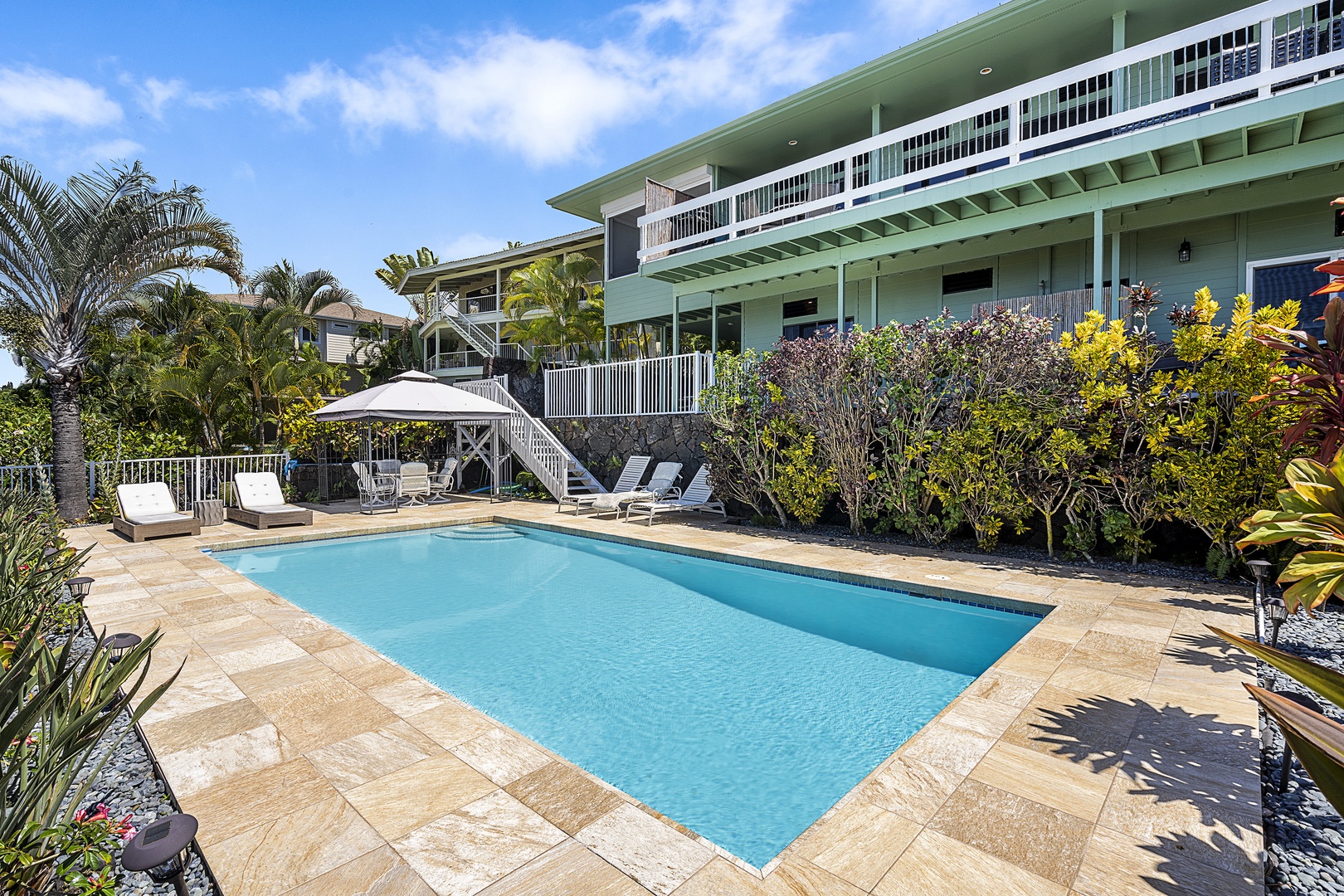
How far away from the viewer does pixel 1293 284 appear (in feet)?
30.5

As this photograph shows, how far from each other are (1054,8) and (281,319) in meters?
16.1

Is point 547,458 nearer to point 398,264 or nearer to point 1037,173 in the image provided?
point 1037,173

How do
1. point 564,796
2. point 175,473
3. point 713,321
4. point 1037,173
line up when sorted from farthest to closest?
point 713,321, point 175,473, point 1037,173, point 564,796

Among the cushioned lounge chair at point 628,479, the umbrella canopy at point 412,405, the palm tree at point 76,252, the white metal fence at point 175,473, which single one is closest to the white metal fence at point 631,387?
the cushioned lounge chair at point 628,479

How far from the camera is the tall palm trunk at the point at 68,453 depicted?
34.0 ft

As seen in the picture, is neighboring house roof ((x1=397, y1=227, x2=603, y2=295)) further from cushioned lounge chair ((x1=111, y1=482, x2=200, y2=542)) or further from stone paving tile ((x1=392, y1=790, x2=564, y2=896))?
stone paving tile ((x1=392, y1=790, x2=564, y2=896))

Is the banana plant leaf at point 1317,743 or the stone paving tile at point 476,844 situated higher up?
the banana plant leaf at point 1317,743

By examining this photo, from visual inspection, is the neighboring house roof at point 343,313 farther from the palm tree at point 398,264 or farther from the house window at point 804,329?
the house window at point 804,329

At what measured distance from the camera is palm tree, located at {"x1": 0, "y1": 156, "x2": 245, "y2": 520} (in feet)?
31.5

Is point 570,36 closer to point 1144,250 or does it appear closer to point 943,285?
point 943,285

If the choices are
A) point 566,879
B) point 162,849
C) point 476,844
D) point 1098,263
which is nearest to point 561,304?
point 1098,263

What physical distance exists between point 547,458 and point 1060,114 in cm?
1155

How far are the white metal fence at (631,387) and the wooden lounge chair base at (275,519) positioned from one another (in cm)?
635

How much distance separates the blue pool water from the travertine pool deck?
625 millimetres
